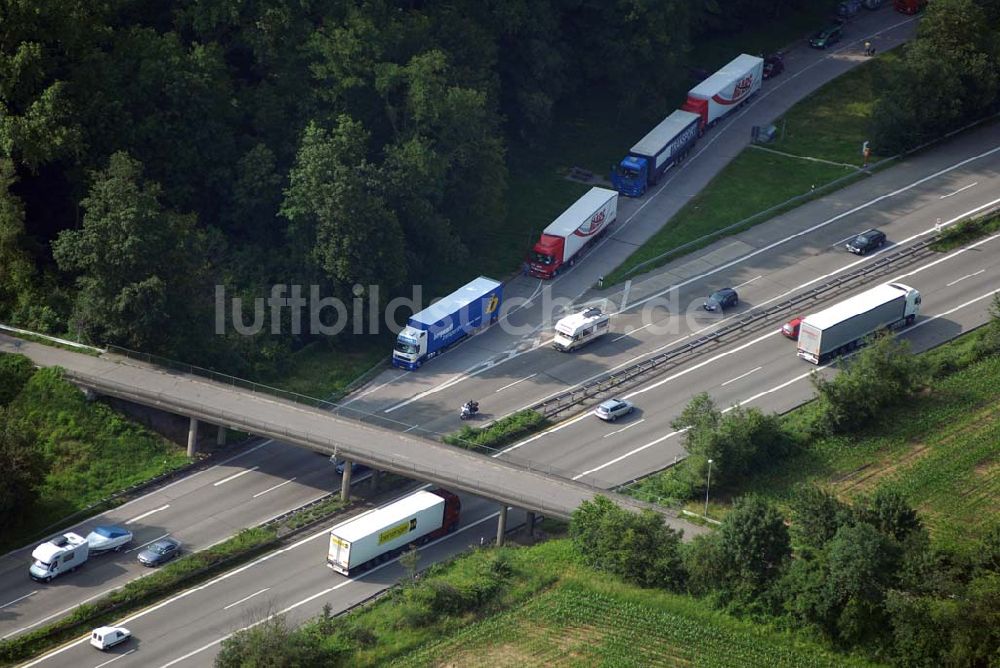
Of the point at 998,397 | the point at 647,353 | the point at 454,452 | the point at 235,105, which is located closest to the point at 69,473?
the point at 454,452

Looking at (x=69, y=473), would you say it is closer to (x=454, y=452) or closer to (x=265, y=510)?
(x=265, y=510)

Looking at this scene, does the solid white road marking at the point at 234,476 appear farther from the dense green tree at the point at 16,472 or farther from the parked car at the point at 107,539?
the dense green tree at the point at 16,472

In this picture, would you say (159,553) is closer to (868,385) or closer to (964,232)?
(868,385)

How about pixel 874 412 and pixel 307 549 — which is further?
pixel 874 412

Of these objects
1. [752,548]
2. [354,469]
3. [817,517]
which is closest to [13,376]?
[354,469]

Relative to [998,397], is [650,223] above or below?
above

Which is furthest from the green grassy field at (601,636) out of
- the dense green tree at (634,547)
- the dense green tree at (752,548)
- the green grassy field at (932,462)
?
the green grassy field at (932,462)
